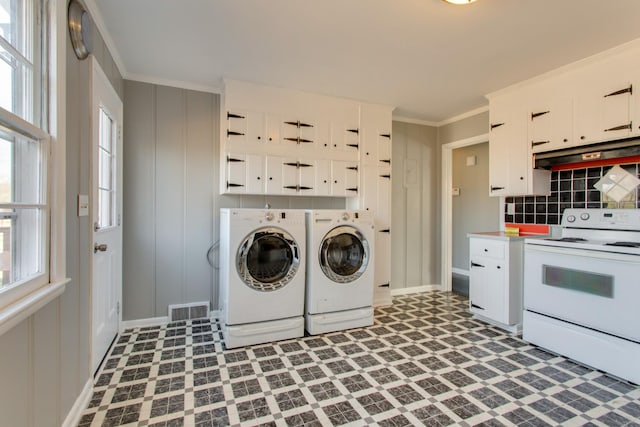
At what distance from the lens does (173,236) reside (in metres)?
3.12

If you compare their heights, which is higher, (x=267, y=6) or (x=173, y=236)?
(x=267, y=6)

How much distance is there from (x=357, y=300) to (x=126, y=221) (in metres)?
2.28

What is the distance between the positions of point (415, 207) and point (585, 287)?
2.13 m

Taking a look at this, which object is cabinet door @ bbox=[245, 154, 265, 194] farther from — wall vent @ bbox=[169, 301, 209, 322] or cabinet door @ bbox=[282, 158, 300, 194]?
wall vent @ bbox=[169, 301, 209, 322]

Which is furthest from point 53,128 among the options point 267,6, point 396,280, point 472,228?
point 472,228

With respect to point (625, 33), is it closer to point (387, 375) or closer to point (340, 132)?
point (340, 132)

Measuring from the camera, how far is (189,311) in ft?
10.3

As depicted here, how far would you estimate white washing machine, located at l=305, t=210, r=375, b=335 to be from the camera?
289 centimetres

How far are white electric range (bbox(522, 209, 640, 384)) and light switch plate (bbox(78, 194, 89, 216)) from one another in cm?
329

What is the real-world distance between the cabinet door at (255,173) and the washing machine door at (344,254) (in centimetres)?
84

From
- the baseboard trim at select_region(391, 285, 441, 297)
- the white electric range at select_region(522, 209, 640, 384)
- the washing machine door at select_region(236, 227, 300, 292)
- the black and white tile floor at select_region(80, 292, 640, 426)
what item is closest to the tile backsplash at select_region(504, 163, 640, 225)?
the white electric range at select_region(522, 209, 640, 384)

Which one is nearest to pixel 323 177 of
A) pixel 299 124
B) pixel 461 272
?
pixel 299 124

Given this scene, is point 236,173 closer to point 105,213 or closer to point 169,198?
point 169,198

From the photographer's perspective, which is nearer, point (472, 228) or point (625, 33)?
point (625, 33)
